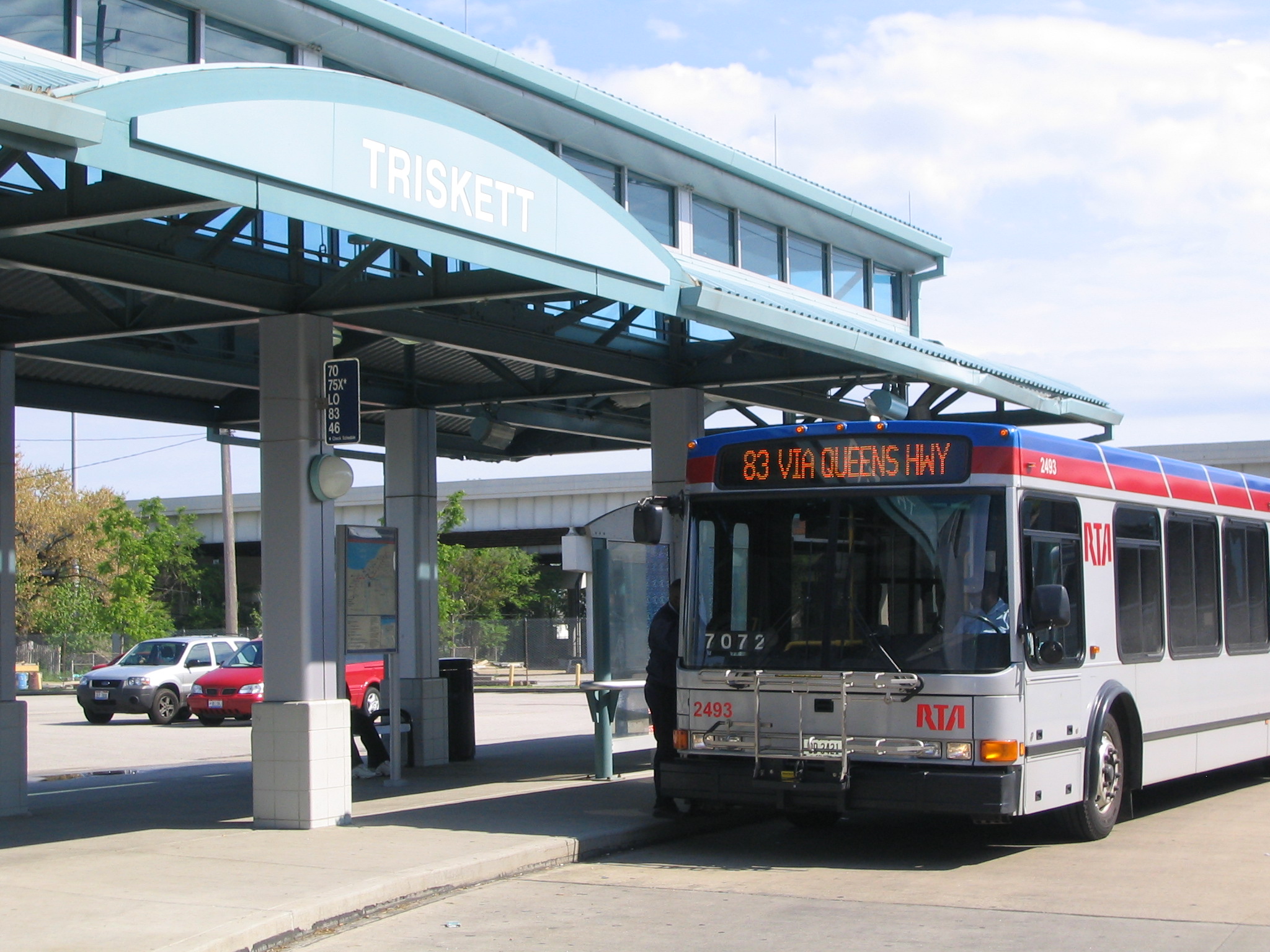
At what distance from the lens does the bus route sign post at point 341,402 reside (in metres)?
11.5

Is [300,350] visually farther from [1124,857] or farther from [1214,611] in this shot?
[1214,611]

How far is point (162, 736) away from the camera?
25.7m

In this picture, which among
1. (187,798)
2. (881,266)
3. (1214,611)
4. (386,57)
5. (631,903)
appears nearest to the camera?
(631,903)

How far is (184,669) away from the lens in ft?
97.5

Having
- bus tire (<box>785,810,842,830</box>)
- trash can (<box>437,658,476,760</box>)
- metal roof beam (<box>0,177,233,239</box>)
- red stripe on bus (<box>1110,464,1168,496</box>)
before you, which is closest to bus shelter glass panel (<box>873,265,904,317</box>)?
trash can (<box>437,658,476,760</box>)

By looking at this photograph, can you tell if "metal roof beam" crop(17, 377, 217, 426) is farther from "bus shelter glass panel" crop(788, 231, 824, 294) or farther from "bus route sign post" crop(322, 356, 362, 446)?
"bus shelter glass panel" crop(788, 231, 824, 294)

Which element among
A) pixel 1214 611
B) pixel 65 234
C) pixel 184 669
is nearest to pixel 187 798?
pixel 65 234

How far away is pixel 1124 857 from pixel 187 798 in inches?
349

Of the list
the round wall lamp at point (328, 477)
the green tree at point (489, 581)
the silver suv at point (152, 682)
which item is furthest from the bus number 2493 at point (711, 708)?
the green tree at point (489, 581)

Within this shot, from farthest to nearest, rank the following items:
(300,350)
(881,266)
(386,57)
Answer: (881,266) → (386,57) → (300,350)

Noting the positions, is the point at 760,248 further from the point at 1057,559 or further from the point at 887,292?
the point at 1057,559

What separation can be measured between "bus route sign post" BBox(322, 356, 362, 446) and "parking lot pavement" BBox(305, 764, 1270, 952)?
3862 millimetres

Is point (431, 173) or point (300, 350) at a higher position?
point (431, 173)

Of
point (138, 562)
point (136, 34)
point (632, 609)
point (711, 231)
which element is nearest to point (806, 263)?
point (711, 231)
